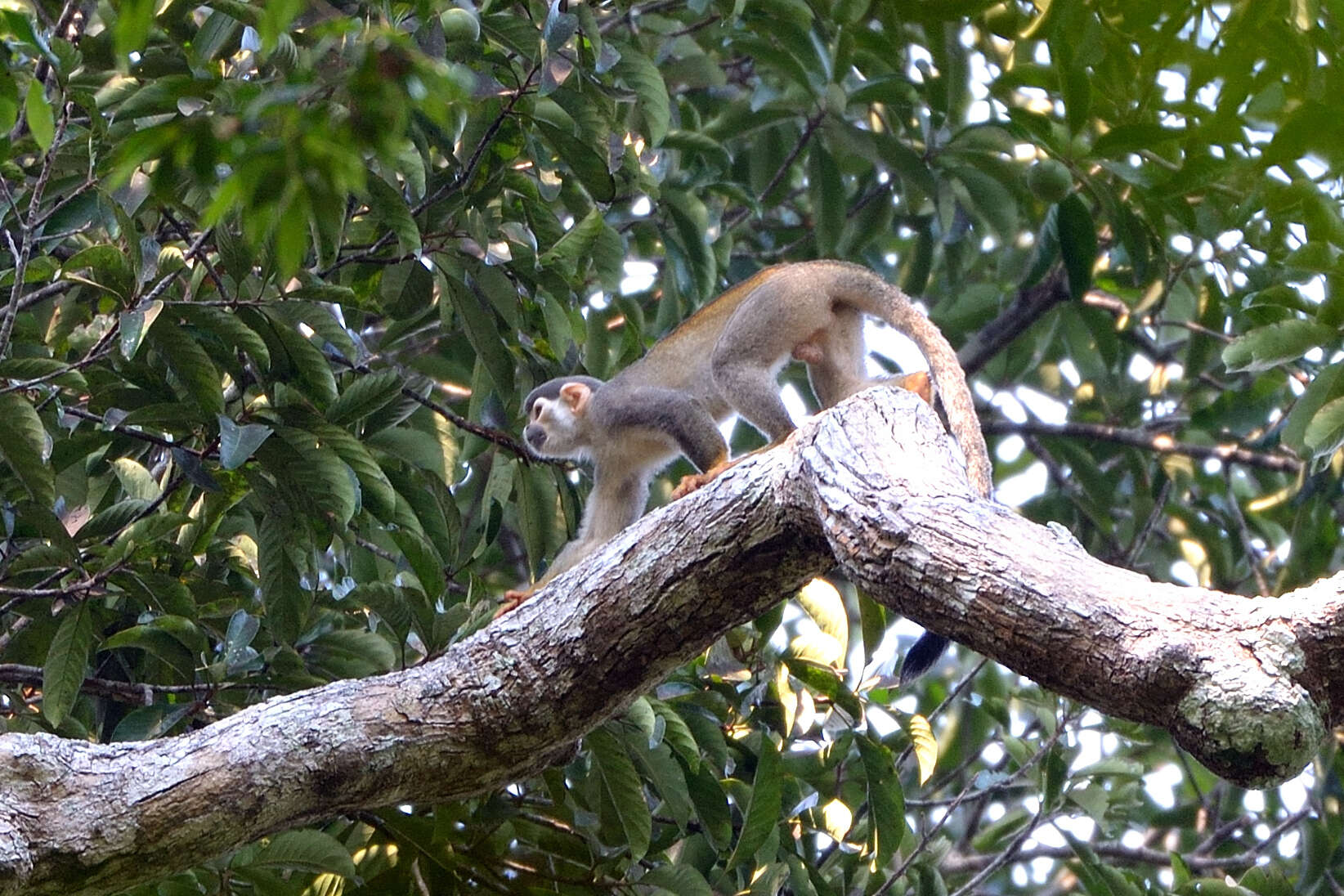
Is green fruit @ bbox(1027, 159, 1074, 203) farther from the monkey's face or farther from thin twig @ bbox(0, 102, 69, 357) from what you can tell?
thin twig @ bbox(0, 102, 69, 357)

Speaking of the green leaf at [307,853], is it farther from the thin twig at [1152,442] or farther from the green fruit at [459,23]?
the thin twig at [1152,442]

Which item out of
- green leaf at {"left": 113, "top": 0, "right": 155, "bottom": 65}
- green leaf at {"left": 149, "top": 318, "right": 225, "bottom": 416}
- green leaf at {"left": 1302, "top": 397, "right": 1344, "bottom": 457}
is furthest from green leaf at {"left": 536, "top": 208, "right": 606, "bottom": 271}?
green leaf at {"left": 113, "top": 0, "right": 155, "bottom": 65}

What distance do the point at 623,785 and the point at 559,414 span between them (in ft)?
4.98

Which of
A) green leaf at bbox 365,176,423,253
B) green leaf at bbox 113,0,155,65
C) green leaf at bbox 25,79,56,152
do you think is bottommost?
green leaf at bbox 365,176,423,253

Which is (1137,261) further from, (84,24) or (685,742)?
(84,24)

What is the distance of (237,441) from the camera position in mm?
3273

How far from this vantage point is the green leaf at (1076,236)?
16.9ft

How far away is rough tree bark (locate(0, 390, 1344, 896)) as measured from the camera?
2006 mm

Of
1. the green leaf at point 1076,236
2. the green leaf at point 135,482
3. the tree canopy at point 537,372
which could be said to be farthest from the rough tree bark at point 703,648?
the green leaf at point 1076,236

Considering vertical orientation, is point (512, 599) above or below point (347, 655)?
above

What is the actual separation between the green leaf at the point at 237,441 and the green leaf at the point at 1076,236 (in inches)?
127

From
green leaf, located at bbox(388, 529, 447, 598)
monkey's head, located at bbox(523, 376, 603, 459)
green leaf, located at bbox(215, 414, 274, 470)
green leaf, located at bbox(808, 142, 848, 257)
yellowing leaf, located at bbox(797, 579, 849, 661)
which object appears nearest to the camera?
green leaf, located at bbox(215, 414, 274, 470)

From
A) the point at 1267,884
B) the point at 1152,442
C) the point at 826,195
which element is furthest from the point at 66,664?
the point at 1152,442

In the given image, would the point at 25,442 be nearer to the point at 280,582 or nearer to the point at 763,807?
the point at 280,582
